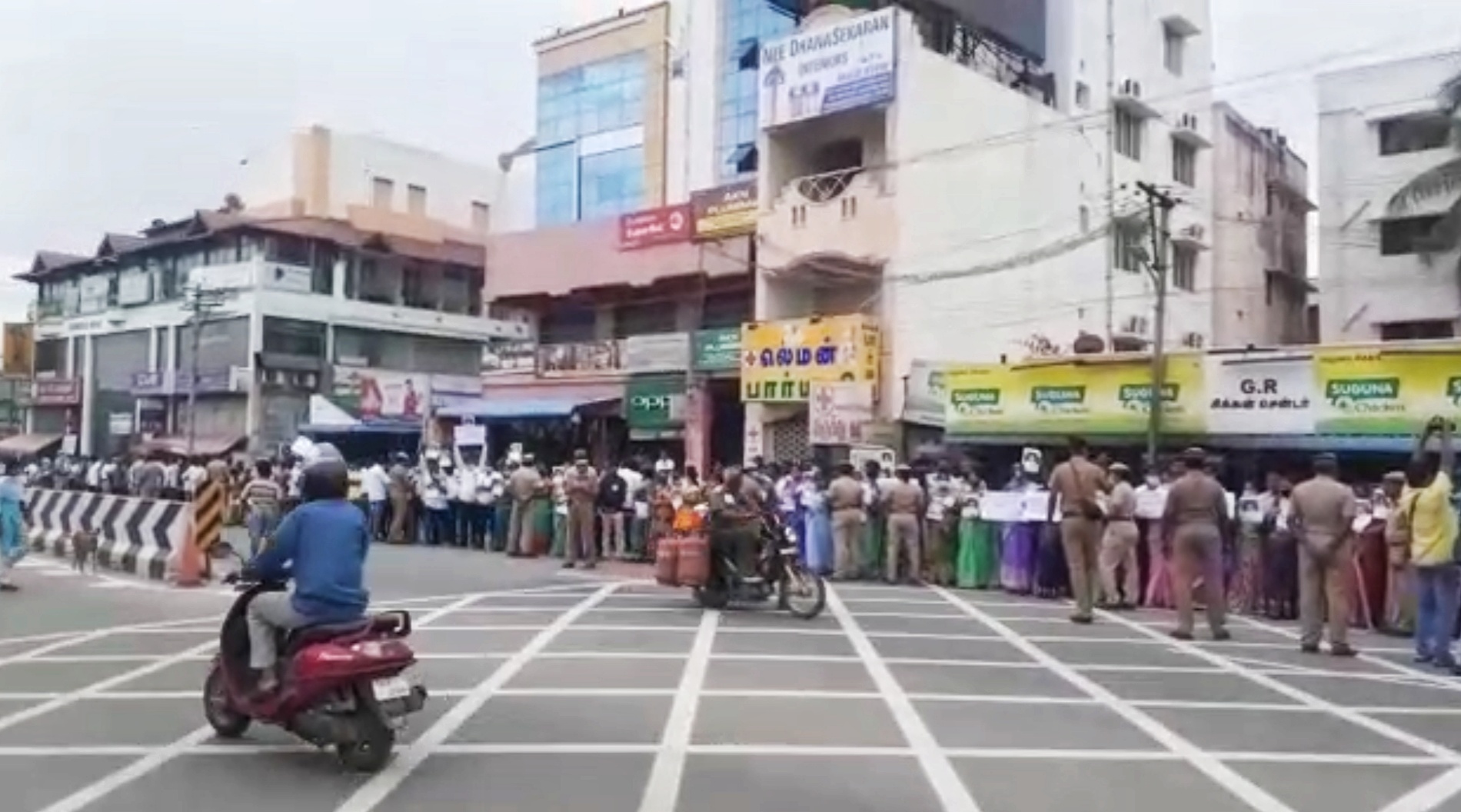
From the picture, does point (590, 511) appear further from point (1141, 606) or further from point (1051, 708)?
point (1051, 708)

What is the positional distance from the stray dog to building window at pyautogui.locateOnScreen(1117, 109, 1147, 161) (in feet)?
83.6

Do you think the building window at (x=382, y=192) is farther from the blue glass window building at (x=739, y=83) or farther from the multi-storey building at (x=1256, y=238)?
the multi-storey building at (x=1256, y=238)

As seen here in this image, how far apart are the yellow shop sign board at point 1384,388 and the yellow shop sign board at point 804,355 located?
10.00 m

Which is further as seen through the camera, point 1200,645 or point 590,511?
point 590,511

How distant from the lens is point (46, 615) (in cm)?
1362

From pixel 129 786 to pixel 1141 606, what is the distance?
1137cm

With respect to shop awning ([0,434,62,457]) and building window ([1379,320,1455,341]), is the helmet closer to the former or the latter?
building window ([1379,320,1455,341])

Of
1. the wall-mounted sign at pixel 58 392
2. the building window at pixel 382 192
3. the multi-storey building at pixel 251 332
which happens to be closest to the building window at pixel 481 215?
the building window at pixel 382 192

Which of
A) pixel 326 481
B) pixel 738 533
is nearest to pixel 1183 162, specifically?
pixel 738 533

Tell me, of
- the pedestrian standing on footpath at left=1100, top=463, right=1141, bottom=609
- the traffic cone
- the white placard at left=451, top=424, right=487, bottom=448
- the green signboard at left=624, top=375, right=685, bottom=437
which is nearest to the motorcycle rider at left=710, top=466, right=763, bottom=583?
the pedestrian standing on footpath at left=1100, top=463, right=1141, bottom=609

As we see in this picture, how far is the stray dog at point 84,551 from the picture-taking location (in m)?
19.1

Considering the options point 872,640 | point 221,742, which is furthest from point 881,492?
point 221,742

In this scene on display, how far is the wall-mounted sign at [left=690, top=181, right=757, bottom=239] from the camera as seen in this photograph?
31719mm

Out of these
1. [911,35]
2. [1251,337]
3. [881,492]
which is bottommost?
[881,492]
